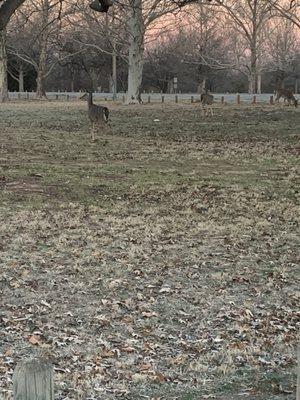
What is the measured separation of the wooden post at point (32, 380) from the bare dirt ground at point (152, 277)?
203cm

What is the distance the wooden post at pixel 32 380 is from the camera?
1993mm

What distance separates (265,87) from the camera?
7512 cm

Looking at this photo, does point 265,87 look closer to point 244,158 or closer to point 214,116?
point 214,116

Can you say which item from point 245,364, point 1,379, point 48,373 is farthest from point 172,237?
point 48,373

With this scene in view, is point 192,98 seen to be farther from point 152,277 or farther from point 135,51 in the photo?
point 152,277

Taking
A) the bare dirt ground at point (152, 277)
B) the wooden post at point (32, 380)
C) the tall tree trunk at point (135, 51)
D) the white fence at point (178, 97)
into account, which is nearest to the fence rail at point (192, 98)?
the white fence at point (178, 97)

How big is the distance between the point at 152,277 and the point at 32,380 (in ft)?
14.0

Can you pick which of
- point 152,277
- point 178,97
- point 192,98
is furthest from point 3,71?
point 152,277

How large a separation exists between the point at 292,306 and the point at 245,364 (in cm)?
129

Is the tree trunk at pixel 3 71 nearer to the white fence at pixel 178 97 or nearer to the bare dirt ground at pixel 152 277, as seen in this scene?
the white fence at pixel 178 97

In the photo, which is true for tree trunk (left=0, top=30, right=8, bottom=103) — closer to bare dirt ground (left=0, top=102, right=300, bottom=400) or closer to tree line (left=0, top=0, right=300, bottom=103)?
tree line (left=0, top=0, right=300, bottom=103)

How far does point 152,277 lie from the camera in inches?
246

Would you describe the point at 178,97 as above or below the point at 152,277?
above

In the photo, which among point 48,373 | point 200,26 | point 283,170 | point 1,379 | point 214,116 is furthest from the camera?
point 200,26
